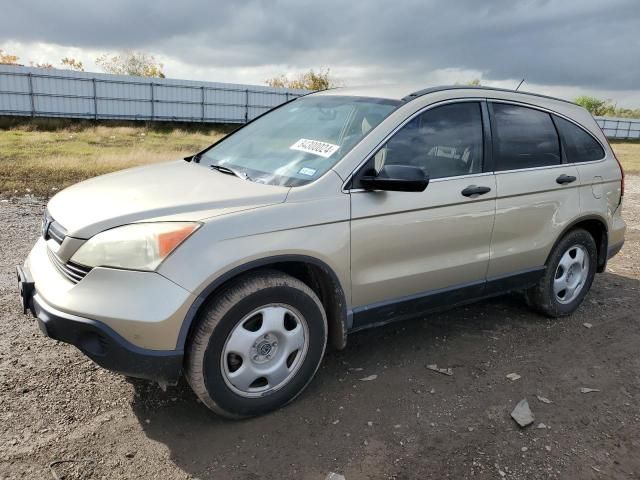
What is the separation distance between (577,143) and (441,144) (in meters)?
1.58

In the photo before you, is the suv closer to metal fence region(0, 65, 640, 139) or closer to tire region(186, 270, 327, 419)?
tire region(186, 270, 327, 419)

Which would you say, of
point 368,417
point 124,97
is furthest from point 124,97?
point 368,417

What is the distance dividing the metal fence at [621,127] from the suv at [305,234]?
52.5 metres

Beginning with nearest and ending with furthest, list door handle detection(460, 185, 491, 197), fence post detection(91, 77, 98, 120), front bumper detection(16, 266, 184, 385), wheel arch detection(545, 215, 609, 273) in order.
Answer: front bumper detection(16, 266, 184, 385) < door handle detection(460, 185, 491, 197) < wheel arch detection(545, 215, 609, 273) < fence post detection(91, 77, 98, 120)

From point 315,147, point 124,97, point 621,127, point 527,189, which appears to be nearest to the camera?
point 315,147

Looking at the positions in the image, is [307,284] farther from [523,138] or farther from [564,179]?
[564,179]

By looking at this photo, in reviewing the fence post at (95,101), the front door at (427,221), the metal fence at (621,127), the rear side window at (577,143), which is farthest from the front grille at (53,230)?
the metal fence at (621,127)

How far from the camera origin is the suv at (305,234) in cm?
251

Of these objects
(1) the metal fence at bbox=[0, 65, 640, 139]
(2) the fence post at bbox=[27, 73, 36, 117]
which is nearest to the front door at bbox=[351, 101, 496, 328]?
(1) the metal fence at bbox=[0, 65, 640, 139]

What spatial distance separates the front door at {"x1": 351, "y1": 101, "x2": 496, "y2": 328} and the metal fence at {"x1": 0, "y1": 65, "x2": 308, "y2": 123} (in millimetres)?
26388

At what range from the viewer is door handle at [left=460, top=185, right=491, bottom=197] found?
3.50 meters

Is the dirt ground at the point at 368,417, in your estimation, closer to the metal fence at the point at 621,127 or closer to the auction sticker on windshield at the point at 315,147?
the auction sticker on windshield at the point at 315,147

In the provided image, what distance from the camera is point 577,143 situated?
14.3 feet

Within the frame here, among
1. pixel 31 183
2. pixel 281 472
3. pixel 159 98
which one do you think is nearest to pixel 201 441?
pixel 281 472
